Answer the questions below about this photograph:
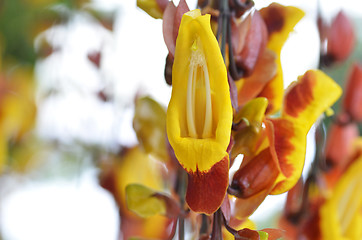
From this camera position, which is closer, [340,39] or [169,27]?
[169,27]

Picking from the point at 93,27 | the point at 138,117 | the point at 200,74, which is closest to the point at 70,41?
the point at 93,27

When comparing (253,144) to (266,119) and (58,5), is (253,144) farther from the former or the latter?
(58,5)

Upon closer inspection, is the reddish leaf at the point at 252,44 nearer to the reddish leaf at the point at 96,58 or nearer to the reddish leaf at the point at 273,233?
the reddish leaf at the point at 273,233

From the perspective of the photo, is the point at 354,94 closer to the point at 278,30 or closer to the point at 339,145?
the point at 339,145

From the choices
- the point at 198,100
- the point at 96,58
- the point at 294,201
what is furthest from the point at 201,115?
the point at 96,58

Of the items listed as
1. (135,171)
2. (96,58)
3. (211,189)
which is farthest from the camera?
(96,58)

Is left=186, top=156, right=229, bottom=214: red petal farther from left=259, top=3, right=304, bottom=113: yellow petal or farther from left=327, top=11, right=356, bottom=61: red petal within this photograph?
left=327, top=11, right=356, bottom=61: red petal
